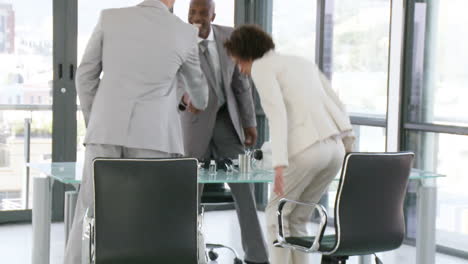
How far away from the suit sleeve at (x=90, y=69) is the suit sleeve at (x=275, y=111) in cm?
76

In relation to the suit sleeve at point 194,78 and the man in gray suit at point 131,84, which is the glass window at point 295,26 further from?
the man in gray suit at point 131,84

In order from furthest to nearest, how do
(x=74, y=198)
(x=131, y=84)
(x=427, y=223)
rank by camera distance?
(x=427, y=223)
(x=74, y=198)
(x=131, y=84)

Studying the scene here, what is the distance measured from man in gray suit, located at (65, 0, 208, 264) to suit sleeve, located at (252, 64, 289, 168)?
389 mm

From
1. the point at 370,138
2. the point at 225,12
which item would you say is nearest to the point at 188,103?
the point at 370,138

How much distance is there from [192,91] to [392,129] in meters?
2.94

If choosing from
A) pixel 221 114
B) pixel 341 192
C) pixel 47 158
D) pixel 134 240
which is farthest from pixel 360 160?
pixel 47 158

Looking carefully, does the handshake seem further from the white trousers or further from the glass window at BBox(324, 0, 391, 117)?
the glass window at BBox(324, 0, 391, 117)

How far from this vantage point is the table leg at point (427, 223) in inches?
169

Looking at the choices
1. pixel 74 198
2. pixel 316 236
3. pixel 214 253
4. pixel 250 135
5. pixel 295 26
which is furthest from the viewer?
pixel 295 26

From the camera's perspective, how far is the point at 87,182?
3.67 metres

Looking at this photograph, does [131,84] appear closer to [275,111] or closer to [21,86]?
[275,111]

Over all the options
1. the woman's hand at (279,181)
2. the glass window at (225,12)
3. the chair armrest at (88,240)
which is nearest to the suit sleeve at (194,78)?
the woman's hand at (279,181)

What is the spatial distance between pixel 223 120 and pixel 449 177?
2018mm

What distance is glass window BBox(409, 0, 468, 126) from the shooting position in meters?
5.96
